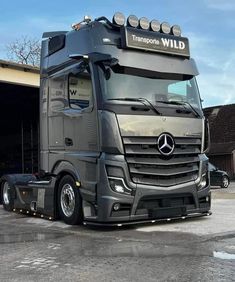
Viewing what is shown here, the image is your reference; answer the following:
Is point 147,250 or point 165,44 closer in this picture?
point 147,250

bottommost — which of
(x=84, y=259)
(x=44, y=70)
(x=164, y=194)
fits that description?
(x=84, y=259)

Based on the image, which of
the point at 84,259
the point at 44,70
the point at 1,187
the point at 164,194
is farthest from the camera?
the point at 1,187

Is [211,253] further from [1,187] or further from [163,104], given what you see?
[1,187]

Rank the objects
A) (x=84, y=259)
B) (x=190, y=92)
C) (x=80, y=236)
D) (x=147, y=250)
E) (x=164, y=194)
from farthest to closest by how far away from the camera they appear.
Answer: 1. (x=190, y=92)
2. (x=164, y=194)
3. (x=80, y=236)
4. (x=147, y=250)
5. (x=84, y=259)

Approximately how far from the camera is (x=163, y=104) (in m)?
9.99

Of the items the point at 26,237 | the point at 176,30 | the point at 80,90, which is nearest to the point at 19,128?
the point at 80,90

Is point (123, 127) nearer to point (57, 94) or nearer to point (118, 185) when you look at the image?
point (118, 185)

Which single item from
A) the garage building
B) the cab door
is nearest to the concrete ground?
the cab door

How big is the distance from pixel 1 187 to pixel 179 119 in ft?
20.2

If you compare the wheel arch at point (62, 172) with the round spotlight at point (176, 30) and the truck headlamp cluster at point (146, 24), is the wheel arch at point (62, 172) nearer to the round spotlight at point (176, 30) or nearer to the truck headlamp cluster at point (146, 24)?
the truck headlamp cluster at point (146, 24)

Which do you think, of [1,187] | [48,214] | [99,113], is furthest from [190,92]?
[1,187]

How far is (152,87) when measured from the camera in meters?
10.0

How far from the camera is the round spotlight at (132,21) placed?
10.1 meters

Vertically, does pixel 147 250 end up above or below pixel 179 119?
below
